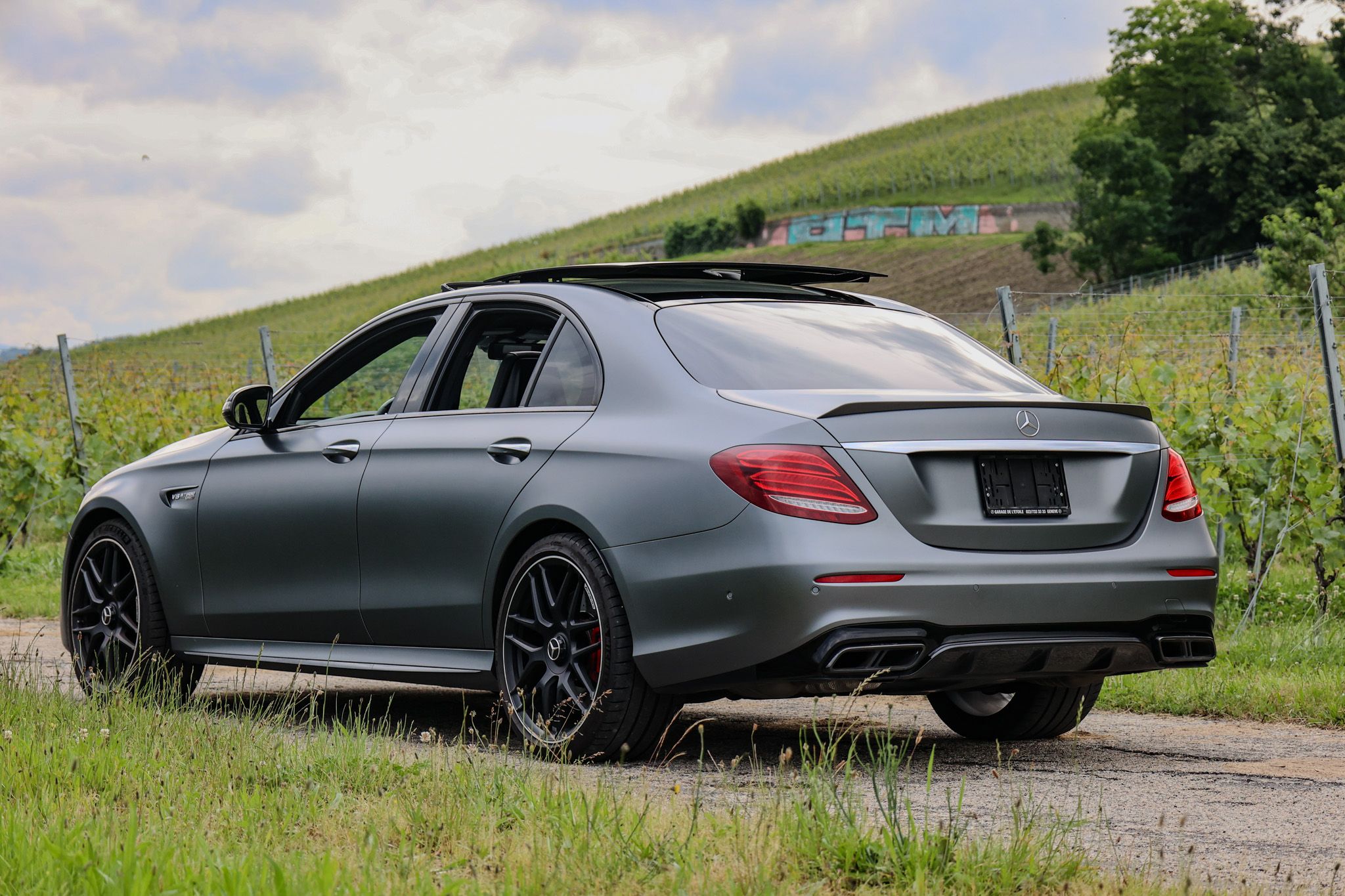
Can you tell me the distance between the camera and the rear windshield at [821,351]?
16.4ft

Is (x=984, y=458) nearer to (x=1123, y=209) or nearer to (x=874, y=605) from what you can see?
(x=874, y=605)

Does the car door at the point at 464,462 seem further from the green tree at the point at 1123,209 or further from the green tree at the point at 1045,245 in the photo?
the green tree at the point at 1045,245

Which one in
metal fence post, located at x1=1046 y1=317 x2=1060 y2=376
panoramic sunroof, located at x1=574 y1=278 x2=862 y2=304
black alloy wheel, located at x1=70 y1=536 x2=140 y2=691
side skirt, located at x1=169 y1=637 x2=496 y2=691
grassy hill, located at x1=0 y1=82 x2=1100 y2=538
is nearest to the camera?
side skirt, located at x1=169 y1=637 x2=496 y2=691

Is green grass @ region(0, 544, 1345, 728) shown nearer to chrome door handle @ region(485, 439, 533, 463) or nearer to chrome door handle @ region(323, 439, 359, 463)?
chrome door handle @ region(485, 439, 533, 463)

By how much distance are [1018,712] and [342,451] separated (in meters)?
2.84

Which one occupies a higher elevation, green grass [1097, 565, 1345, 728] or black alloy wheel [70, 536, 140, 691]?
black alloy wheel [70, 536, 140, 691]

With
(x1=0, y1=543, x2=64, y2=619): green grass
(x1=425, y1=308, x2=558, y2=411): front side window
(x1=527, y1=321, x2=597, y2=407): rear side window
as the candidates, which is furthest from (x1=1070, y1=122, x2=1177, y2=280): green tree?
(x1=527, y1=321, x2=597, y2=407): rear side window

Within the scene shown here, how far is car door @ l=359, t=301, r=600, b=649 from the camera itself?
5250mm

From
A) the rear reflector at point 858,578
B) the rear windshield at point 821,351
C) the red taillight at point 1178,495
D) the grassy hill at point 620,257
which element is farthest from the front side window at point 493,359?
the grassy hill at point 620,257

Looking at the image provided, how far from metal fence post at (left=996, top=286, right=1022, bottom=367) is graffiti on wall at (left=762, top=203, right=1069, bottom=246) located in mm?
69965

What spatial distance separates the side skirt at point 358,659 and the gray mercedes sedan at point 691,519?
13 millimetres

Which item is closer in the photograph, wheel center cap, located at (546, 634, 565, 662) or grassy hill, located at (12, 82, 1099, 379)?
wheel center cap, located at (546, 634, 565, 662)

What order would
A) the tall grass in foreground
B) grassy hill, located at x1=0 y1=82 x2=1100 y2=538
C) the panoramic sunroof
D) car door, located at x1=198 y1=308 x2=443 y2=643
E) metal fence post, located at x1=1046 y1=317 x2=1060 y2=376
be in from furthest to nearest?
1. grassy hill, located at x1=0 y1=82 x2=1100 y2=538
2. metal fence post, located at x1=1046 y1=317 x2=1060 y2=376
3. car door, located at x1=198 y1=308 x2=443 y2=643
4. the panoramic sunroof
5. the tall grass in foreground

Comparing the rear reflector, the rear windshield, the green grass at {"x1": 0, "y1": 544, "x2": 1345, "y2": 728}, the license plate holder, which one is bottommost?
the green grass at {"x1": 0, "y1": 544, "x2": 1345, "y2": 728}
